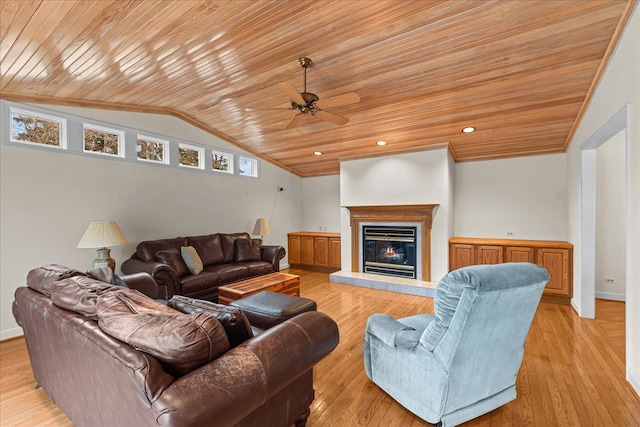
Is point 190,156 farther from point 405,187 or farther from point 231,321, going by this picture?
point 231,321

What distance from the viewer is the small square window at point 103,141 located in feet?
12.5

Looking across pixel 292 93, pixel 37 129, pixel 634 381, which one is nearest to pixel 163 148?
pixel 37 129

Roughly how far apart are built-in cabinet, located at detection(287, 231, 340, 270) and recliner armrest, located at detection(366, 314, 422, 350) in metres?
4.09

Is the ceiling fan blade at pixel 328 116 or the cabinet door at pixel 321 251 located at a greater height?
the ceiling fan blade at pixel 328 116

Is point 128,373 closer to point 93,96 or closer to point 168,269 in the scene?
point 168,269

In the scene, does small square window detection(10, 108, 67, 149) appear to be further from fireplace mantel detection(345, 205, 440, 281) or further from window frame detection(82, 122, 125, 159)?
fireplace mantel detection(345, 205, 440, 281)

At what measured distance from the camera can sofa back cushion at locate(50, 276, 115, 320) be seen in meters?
1.44

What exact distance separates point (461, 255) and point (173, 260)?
4513 mm

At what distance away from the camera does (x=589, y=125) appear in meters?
3.15

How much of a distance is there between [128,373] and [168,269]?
2822 mm

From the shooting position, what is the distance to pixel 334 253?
6250 mm

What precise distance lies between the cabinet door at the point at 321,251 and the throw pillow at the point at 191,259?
112 inches

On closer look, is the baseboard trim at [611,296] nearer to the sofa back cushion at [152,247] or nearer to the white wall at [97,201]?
the white wall at [97,201]

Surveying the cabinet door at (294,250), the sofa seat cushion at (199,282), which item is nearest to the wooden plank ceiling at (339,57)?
the sofa seat cushion at (199,282)
